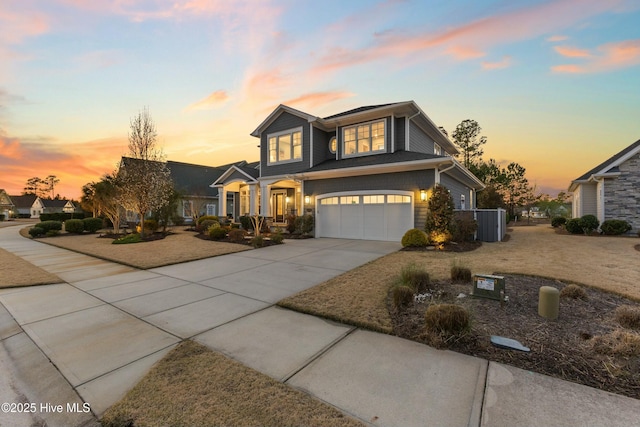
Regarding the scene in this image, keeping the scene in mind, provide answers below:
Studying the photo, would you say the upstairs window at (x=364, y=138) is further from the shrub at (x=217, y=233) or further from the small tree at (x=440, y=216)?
the shrub at (x=217, y=233)

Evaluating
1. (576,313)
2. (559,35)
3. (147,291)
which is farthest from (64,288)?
(559,35)

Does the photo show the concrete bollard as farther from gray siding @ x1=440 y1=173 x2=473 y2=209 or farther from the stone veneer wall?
the stone veneer wall

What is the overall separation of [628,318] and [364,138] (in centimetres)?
1225

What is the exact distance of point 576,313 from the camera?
4.01 meters

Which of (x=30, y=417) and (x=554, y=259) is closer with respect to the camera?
(x=30, y=417)

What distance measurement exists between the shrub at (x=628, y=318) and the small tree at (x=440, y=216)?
7130 mm

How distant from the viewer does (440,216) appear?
10.9 m

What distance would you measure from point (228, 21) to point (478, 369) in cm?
1299

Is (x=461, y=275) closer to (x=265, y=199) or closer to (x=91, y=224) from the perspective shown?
(x=265, y=199)

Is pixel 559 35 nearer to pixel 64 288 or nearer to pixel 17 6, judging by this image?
pixel 64 288

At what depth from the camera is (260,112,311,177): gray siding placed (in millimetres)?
15596

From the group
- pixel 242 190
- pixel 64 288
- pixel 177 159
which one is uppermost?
pixel 177 159

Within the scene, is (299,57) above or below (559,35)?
above

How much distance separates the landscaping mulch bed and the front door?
15.2 m
